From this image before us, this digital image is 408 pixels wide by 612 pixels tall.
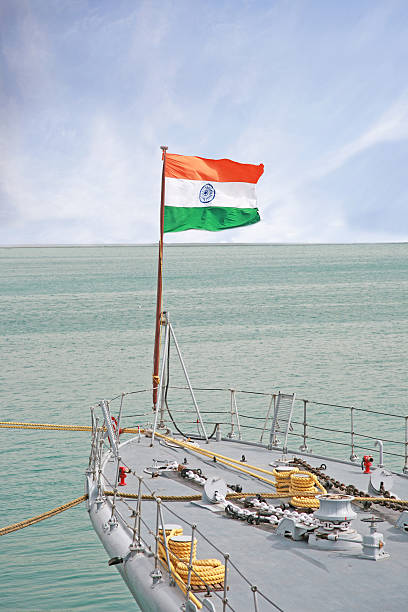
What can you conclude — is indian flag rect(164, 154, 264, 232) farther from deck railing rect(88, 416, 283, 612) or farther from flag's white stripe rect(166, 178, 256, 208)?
deck railing rect(88, 416, 283, 612)

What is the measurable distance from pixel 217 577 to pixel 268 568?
939mm

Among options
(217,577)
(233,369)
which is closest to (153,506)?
(217,577)

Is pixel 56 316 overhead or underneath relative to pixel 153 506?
overhead

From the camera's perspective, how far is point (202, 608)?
7426mm

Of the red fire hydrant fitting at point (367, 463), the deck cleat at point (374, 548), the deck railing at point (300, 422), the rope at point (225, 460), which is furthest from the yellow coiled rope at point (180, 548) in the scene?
the deck railing at point (300, 422)

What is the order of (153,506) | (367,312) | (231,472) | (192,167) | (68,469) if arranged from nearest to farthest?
(153,506), (231,472), (192,167), (68,469), (367,312)

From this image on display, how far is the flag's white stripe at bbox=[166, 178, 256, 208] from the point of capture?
1714cm

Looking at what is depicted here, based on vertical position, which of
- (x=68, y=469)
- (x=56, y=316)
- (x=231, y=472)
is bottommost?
(x=68, y=469)

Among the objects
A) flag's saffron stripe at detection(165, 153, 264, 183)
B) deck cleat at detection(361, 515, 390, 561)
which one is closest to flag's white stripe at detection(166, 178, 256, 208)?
flag's saffron stripe at detection(165, 153, 264, 183)

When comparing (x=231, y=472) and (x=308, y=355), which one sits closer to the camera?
(x=231, y=472)

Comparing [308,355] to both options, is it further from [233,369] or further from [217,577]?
[217,577]

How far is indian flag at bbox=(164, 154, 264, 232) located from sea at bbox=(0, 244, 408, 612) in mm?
7531

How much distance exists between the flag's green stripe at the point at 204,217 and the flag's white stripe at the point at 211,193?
0.12m

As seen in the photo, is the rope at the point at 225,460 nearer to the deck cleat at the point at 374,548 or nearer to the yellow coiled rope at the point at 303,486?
the yellow coiled rope at the point at 303,486
